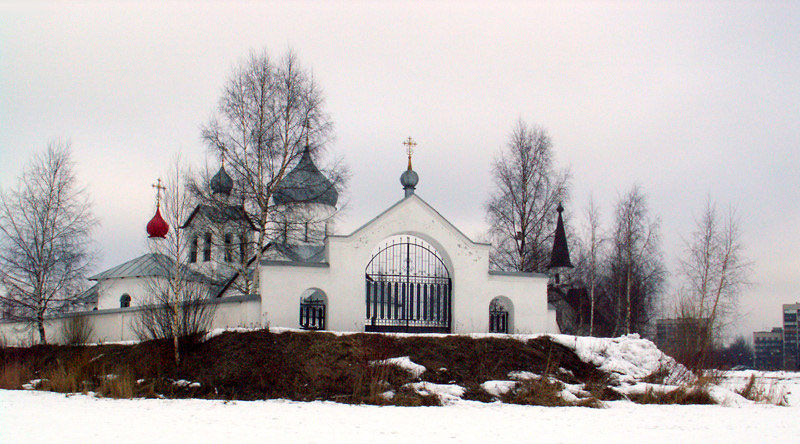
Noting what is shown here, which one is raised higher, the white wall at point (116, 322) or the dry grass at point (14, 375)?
the white wall at point (116, 322)

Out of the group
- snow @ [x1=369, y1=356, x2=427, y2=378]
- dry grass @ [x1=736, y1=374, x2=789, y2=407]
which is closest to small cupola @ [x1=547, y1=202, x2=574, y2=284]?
dry grass @ [x1=736, y1=374, x2=789, y2=407]

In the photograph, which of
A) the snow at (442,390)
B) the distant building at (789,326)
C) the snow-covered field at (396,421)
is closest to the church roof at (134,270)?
the snow-covered field at (396,421)

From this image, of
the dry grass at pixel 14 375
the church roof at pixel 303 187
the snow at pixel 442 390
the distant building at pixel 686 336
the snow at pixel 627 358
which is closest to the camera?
the snow at pixel 442 390

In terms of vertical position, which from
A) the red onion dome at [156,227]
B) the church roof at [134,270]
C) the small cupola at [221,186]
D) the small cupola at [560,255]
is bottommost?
the church roof at [134,270]

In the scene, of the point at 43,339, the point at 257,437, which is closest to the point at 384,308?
the point at 257,437

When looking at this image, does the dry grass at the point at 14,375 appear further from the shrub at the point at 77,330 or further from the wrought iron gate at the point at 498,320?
the wrought iron gate at the point at 498,320

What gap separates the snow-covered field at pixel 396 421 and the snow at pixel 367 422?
0.01 metres

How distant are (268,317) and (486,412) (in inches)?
301

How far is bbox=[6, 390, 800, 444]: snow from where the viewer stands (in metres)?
9.05

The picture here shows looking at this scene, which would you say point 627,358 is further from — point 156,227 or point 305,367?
point 156,227

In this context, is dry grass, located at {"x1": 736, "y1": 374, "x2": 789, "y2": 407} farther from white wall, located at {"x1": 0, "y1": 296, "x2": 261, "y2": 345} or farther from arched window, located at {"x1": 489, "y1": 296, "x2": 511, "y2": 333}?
white wall, located at {"x1": 0, "y1": 296, "x2": 261, "y2": 345}

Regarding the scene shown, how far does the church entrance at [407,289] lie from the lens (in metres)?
18.6

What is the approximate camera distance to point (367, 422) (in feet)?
33.5

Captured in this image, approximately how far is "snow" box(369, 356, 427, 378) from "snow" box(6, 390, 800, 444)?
1.56m
